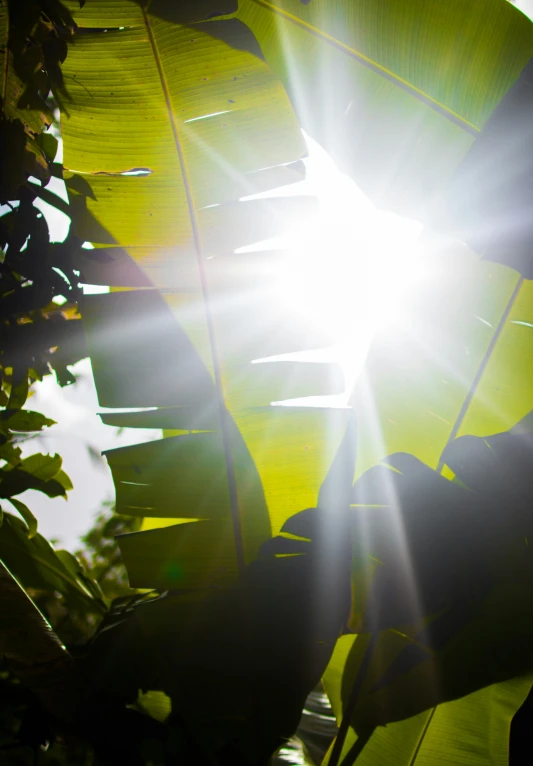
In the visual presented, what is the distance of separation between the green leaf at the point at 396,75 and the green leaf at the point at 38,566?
1.13 meters

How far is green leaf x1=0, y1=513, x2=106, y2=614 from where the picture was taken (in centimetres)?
109

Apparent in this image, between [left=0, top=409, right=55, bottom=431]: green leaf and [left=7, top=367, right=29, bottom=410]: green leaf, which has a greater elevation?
[left=7, top=367, right=29, bottom=410]: green leaf

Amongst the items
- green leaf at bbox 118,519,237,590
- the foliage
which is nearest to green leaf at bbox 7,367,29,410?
the foliage

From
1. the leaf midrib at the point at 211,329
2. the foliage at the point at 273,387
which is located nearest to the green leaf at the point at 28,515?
the foliage at the point at 273,387

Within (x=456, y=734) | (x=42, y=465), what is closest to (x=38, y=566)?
(x=42, y=465)

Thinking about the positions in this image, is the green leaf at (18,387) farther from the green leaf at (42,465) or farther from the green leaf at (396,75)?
the green leaf at (396,75)

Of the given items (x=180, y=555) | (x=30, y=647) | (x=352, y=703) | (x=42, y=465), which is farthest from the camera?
(x=42, y=465)

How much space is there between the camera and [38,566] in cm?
112

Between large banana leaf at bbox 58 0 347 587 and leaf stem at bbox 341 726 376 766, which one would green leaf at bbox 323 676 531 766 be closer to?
leaf stem at bbox 341 726 376 766

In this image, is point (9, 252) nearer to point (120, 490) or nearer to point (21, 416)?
point (21, 416)

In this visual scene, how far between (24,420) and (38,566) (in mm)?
347

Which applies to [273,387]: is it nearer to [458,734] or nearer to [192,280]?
[192,280]

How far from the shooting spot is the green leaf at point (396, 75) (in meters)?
0.91

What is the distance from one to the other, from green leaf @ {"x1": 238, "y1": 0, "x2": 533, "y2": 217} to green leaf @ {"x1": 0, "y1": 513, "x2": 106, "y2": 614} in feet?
3.70
